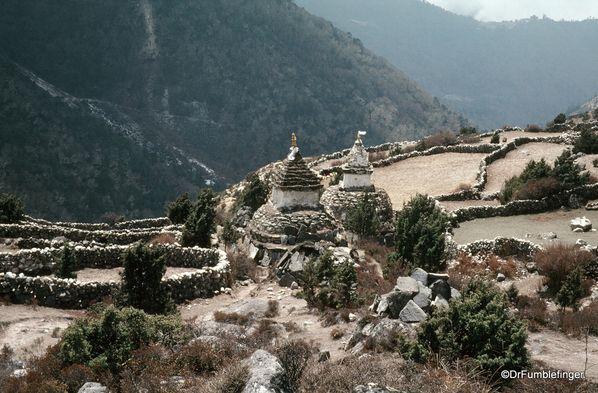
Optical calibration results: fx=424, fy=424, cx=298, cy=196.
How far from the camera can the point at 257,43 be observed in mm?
123375

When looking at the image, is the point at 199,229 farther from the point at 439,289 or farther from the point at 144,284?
the point at 439,289

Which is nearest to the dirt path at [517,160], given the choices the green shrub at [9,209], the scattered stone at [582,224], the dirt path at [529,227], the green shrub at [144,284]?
the dirt path at [529,227]

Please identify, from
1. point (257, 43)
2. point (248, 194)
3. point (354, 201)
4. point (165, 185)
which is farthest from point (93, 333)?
point (257, 43)

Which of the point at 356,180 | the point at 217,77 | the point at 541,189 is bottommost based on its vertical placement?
the point at 541,189

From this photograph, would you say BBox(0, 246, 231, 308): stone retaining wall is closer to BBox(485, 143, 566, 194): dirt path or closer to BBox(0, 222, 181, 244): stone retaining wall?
BBox(0, 222, 181, 244): stone retaining wall

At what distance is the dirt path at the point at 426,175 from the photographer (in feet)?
88.3

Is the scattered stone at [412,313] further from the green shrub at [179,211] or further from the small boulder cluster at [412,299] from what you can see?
the green shrub at [179,211]

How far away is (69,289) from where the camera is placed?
35.3 feet

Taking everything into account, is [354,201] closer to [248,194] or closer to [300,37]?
[248,194]

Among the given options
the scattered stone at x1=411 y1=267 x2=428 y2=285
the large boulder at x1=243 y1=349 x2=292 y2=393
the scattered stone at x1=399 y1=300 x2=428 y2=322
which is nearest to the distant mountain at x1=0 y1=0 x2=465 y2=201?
the scattered stone at x1=411 y1=267 x2=428 y2=285

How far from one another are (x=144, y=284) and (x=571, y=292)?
34.0 feet

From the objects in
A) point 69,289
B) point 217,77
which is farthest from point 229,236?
point 217,77

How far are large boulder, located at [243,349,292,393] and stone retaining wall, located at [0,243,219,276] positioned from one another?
811cm

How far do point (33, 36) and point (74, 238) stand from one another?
297 feet
